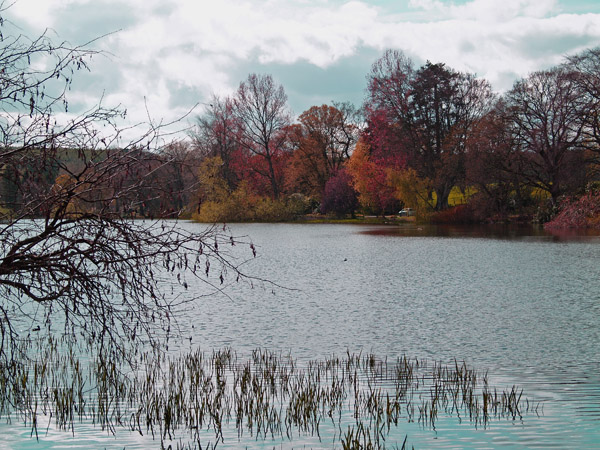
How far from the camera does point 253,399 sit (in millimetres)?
7965

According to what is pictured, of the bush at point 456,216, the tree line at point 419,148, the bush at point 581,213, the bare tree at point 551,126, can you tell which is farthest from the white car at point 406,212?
the bush at point 581,213

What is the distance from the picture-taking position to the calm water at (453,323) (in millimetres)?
6914

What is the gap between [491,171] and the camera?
1971 inches

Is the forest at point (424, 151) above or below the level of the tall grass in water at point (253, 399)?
above

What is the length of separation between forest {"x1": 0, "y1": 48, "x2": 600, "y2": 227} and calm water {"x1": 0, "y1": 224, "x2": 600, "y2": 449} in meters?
8.24

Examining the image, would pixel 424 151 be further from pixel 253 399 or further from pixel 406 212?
pixel 253 399

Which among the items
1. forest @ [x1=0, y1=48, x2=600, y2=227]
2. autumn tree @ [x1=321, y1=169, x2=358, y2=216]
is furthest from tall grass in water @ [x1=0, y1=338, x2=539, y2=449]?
autumn tree @ [x1=321, y1=169, x2=358, y2=216]

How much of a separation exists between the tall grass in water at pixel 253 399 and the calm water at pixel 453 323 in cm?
33

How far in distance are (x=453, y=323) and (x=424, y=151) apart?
47545 millimetres

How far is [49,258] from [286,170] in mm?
67737

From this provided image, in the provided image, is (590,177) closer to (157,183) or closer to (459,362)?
(459,362)

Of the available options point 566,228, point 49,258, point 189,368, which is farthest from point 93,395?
point 566,228

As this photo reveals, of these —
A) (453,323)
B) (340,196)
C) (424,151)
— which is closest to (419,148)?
(424,151)

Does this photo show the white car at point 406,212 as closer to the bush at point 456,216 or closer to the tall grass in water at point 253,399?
the bush at point 456,216
